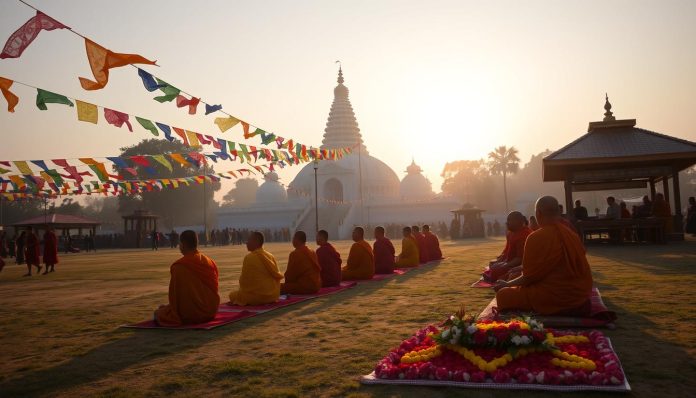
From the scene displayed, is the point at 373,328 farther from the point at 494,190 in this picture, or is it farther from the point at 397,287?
the point at 494,190

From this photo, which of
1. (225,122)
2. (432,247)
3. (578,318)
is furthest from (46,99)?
(432,247)

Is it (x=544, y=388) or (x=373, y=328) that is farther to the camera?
(x=373, y=328)

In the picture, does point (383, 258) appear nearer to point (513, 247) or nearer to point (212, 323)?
point (513, 247)

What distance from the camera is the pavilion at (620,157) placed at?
2056cm

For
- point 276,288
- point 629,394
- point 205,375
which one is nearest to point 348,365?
point 205,375

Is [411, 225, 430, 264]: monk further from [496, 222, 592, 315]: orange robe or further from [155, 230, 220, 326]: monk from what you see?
[496, 222, 592, 315]: orange robe

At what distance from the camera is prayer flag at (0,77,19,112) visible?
9781mm

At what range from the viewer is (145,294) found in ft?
40.4

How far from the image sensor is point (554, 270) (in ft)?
22.0

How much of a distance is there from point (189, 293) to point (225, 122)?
846cm

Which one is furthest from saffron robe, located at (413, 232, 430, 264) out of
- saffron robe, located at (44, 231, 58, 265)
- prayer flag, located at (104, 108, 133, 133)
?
saffron robe, located at (44, 231, 58, 265)

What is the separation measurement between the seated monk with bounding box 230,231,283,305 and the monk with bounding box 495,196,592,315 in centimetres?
454

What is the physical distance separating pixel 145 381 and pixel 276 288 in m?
4.82

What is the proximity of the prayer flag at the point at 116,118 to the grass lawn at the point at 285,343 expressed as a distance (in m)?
4.09
